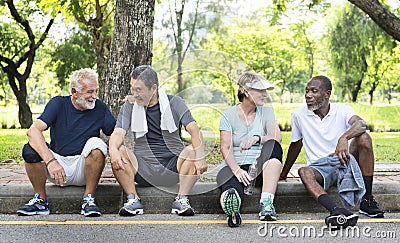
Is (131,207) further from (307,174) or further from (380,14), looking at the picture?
(380,14)

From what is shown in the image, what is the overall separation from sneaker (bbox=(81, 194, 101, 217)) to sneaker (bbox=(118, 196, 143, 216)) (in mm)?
208

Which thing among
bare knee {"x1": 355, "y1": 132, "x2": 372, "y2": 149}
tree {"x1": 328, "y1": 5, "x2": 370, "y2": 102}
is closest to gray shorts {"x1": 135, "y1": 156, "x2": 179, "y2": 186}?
bare knee {"x1": 355, "y1": 132, "x2": 372, "y2": 149}

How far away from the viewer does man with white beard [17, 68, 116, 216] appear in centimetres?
529

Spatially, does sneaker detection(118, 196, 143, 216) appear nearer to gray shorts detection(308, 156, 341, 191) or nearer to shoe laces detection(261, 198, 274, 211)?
shoe laces detection(261, 198, 274, 211)

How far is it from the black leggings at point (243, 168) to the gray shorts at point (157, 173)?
0.41 metres

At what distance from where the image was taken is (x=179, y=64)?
5.51 m

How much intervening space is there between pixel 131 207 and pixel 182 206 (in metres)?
0.44

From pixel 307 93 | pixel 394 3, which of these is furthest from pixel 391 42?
pixel 307 93

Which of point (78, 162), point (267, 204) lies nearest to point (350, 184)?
point (267, 204)

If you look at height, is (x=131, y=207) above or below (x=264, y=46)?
below

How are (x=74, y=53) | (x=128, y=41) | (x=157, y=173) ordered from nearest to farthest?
(x=157, y=173) → (x=128, y=41) → (x=74, y=53)

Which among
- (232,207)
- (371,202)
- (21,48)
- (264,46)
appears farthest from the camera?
(264,46)

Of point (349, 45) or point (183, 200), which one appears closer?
point (183, 200)

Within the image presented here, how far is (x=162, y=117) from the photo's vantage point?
17.9ft
